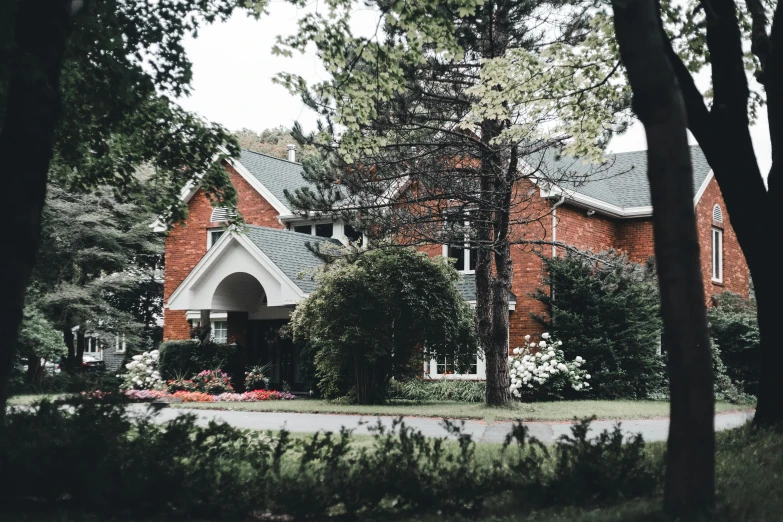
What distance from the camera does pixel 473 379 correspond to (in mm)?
25047

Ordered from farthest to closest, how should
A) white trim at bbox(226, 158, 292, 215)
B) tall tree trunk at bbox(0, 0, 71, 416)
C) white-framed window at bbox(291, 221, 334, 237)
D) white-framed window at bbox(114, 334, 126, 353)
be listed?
white-framed window at bbox(114, 334, 126, 353) < white trim at bbox(226, 158, 292, 215) < white-framed window at bbox(291, 221, 334, 237) < tall tree trunk at bbox(0, 0, 71, 416)

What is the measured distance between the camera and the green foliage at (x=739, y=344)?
984 inches

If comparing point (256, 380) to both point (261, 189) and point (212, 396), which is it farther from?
point (261, 189)

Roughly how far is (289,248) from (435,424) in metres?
11.8

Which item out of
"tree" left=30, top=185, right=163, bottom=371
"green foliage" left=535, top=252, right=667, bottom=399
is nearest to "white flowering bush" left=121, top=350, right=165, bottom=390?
"tree" left=30, top=185, right=163, bottom=371

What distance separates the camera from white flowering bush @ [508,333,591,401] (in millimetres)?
22469

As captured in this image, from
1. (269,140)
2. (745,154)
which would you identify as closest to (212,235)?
(745,154)

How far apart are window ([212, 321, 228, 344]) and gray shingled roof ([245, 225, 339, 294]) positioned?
4.33m

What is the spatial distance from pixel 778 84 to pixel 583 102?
5061mm

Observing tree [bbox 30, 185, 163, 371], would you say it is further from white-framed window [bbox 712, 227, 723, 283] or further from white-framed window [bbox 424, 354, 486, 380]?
white-framed window [bbox 712, 227, 723, 283]

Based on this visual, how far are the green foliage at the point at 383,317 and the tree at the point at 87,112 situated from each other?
7.43 meters

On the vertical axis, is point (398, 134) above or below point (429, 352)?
above

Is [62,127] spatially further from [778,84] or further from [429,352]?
[429,352]

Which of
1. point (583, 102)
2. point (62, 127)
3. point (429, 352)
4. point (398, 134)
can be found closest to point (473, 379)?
point (429, 352)
